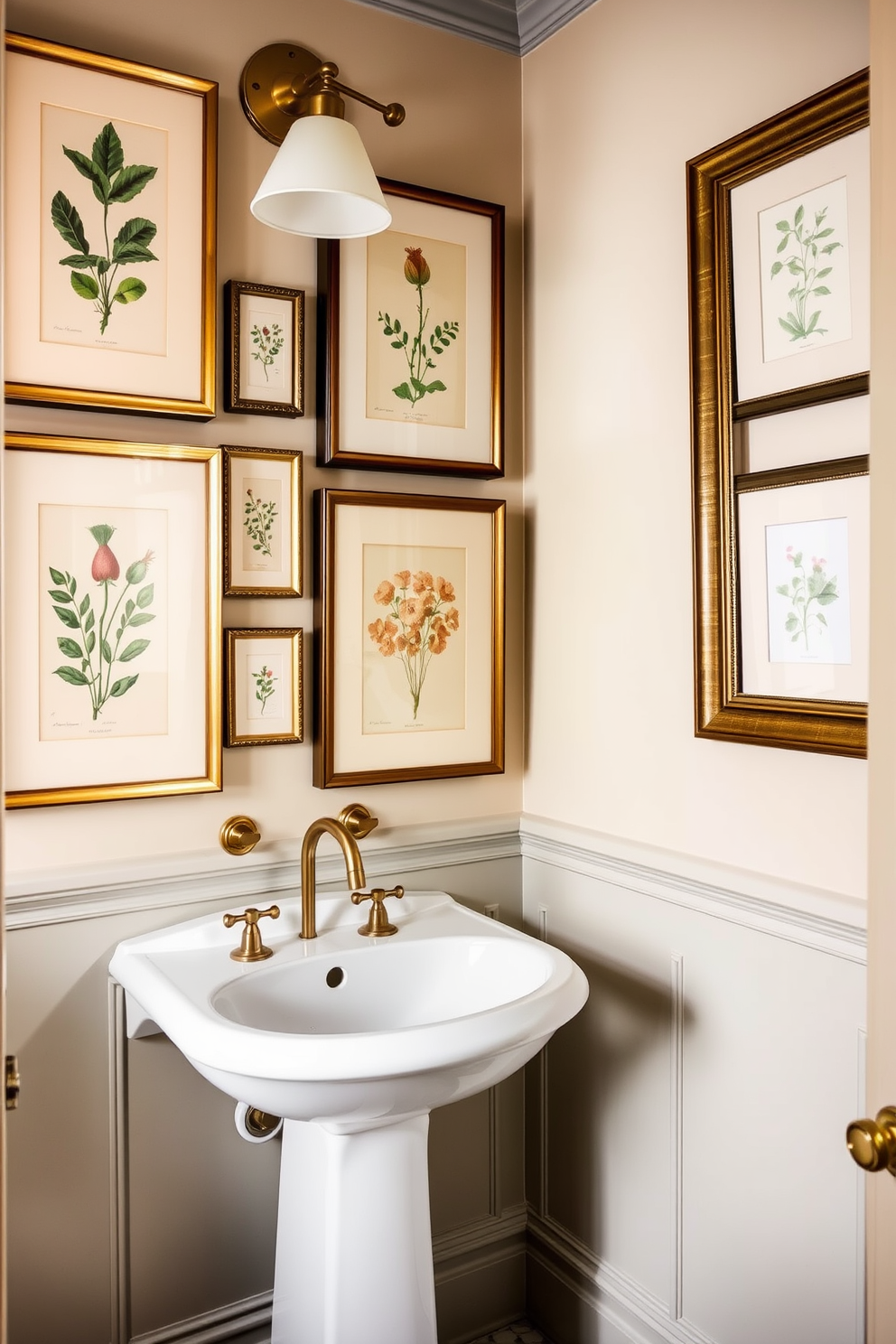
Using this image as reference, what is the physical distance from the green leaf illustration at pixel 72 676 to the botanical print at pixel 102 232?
502 millimetres

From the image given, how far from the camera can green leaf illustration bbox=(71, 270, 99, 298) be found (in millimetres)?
1554

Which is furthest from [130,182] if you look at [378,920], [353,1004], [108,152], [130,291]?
[353,1004]

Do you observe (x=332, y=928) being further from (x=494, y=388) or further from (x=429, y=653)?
(x=494, y=388)

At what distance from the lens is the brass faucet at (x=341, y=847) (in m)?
1.57

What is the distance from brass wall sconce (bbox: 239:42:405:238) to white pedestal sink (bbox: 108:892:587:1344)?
110 centimetres

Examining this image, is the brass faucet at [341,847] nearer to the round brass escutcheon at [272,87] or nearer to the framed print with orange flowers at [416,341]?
the framed print with orange flowers at [416,341]

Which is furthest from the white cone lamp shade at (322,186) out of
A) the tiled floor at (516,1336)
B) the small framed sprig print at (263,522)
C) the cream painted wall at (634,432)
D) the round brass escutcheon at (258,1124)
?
the tiled floor at (516,1336)

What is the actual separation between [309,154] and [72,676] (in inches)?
32.9

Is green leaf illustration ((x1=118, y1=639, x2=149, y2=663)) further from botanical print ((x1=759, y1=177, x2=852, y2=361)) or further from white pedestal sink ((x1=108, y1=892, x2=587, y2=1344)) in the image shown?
botanical print ((x1=759, y1=177, x2=852, y2=361))

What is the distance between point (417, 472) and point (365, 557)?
0.19 metres

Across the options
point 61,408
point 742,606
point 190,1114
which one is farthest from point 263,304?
point 190,1114

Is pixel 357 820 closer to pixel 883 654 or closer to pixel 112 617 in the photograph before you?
pixel 112 617

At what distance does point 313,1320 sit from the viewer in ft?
4.75

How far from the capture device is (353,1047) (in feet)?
4.07
